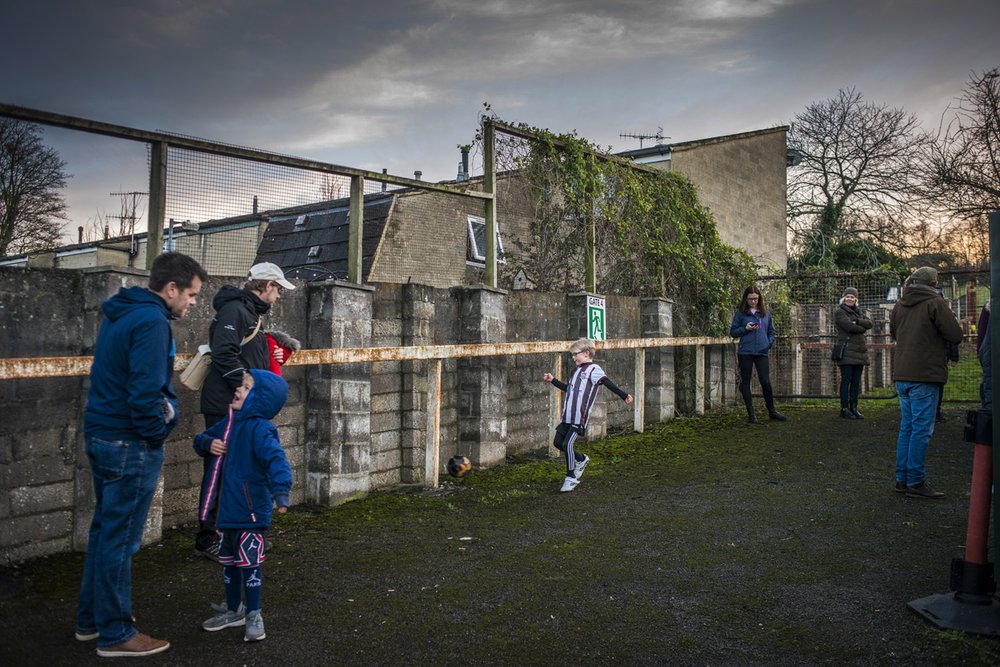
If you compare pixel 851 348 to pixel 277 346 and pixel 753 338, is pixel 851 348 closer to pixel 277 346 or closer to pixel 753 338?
pixel 753 338

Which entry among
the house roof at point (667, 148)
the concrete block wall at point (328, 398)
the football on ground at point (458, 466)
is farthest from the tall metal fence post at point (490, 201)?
Result: the house roof at point (667, 148)

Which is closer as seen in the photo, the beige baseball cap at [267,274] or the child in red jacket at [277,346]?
the beige baseball cap at [267,274]

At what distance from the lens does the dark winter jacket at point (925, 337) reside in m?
6.94

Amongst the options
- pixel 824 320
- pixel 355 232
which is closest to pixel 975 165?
pixel 824 320

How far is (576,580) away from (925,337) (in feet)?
13.9

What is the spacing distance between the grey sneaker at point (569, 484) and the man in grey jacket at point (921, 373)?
2.85m

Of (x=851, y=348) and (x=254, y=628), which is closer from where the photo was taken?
(x=254, y=628)

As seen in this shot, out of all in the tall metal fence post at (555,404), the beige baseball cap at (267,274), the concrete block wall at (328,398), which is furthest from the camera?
the tall metal fence post at (555,404)

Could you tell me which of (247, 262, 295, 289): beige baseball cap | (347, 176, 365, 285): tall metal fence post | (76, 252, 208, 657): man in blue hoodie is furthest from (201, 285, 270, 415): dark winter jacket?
(347, 176, 365, 285): tall metal fence post

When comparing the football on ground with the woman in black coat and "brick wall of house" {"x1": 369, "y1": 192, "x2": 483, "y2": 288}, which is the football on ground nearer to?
"brick wall of house" {"x1": 369, "y1": 192, "x2": 483, "y2": 288}

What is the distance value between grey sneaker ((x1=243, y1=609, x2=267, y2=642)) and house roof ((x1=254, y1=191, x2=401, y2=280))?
3.55 metres

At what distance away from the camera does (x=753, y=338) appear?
1183cm

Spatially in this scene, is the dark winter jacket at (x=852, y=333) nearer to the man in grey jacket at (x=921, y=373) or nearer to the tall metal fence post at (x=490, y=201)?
the man in grey jacket at (x=921, y=373)

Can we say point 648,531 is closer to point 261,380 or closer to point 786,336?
point 261,380
